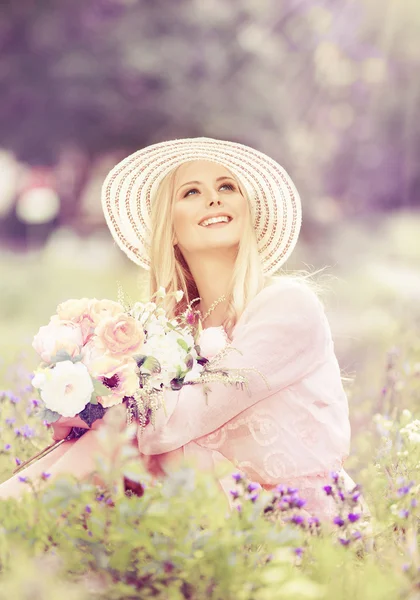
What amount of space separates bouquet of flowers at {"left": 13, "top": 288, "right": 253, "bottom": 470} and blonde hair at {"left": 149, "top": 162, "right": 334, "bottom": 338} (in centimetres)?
49

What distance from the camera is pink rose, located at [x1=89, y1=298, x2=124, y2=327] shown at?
8.50ft

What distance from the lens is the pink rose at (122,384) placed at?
2.44 metres

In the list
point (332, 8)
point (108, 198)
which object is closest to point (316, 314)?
point (108, 198)

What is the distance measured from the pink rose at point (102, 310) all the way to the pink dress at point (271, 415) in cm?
34

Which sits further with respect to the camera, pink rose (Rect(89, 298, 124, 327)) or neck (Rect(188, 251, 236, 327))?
neck (Rect(188, 251, 236, 327))

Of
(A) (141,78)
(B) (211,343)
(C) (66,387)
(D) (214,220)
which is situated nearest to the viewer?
(C) (66,387)

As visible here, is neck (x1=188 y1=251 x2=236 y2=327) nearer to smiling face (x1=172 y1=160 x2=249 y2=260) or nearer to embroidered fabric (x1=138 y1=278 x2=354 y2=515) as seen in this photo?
smiling face (x1=172 y1=160 x2=249 y2=260)

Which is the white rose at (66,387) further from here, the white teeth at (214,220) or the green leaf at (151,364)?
the white teeth at (214,220)

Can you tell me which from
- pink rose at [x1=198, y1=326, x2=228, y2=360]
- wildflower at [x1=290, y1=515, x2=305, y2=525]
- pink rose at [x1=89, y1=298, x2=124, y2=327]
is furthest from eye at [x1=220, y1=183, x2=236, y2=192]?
wildflower at [x1=290, y1=515, x2=305, y2=525]

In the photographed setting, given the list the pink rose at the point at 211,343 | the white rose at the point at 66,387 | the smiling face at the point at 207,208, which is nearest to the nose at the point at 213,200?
the smiling face at the point at 207,208

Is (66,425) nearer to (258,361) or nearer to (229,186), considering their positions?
(258,361)

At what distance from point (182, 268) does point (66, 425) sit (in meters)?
1.24

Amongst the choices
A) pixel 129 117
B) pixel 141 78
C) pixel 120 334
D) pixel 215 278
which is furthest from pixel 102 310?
pixel 129 117

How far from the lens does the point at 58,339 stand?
8.26 ft
